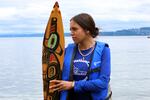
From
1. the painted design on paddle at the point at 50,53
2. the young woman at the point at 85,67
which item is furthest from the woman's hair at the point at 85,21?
the painted design on paddle at the point at 50,53

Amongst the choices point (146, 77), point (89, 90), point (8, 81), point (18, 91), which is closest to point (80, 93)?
point (89, 90)

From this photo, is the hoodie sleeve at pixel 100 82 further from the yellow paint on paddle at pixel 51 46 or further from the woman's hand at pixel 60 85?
the yellow paint on paddle at pixel 51 46

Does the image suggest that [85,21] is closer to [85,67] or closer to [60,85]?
[85,67]

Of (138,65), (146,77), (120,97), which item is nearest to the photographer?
(120,97)

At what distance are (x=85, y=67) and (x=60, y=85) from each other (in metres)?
0.29

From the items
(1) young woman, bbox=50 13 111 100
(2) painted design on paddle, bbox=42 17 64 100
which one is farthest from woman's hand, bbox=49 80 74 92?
(2) painted design on paddle, bbox=42 17 64 100

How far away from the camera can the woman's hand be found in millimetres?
4898

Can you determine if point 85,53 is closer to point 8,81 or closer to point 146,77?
point 8,81

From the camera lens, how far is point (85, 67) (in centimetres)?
491

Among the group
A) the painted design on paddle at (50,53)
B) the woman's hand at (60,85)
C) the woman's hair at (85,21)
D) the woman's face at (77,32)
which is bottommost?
the woman's hand at (60,85)

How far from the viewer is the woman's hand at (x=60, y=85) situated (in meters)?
4.90

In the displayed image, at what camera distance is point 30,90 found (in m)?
31.3

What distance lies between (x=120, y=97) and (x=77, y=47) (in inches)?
928

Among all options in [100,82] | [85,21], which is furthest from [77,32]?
[100,82]
